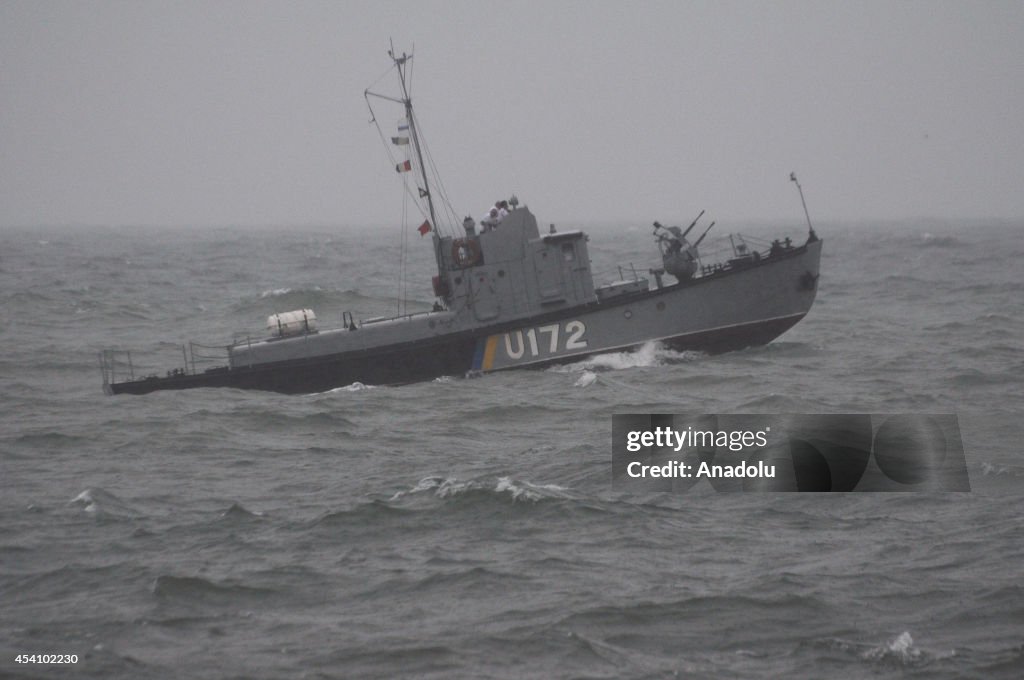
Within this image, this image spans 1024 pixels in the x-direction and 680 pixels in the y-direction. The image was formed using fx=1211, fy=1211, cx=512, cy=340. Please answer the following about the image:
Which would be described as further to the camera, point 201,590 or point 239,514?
point 239,514

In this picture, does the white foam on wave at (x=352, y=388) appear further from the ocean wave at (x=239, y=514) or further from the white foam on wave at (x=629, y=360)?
the ocean wave at (x=239, y=514)

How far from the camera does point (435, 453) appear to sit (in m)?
23.5

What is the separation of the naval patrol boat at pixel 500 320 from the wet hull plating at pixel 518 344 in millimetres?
27

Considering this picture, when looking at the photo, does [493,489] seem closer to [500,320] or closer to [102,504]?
[102,504]

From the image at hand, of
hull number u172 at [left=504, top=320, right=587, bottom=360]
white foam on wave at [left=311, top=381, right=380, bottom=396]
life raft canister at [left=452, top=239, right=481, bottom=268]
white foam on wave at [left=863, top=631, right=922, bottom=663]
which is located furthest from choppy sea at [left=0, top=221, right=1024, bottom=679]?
life raft canister at [left=452, top=239, right=481, bottom=268]

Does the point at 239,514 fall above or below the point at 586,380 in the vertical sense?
below

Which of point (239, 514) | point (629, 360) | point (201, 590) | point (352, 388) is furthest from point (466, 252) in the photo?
point (201, 590)

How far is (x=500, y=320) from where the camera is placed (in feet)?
107

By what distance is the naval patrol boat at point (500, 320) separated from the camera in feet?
106

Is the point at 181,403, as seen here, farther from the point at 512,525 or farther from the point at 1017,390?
the point at 1017,390

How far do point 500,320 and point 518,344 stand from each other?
2.69ft

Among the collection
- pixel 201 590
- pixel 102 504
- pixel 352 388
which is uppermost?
pixel 352 388

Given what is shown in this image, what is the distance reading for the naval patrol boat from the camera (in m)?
32.4

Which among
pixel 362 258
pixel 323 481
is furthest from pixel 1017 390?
pixel 362 258
